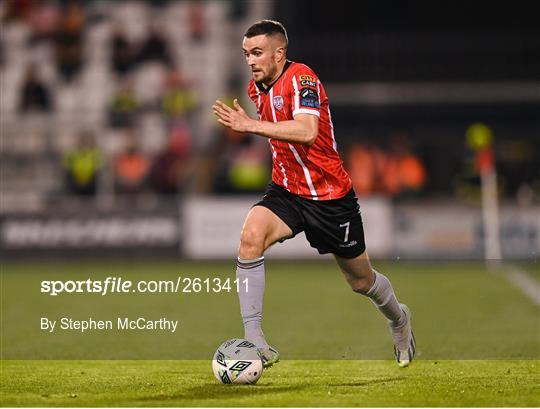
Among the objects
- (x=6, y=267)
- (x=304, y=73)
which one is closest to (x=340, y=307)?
(x=304, y=73)

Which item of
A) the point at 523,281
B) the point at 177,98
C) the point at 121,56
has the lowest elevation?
the point at 523,281

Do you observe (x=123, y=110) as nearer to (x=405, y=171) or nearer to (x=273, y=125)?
(x=405, y=171)

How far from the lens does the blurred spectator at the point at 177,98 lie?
22469 millimetres

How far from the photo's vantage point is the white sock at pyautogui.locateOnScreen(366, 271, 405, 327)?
8.22m

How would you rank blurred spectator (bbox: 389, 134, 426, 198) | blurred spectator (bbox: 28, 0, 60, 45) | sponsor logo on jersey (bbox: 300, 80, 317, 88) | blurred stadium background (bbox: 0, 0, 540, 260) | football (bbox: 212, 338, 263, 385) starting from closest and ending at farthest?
football (bbox: 212, 338, 263, 385) → sponsor logo on jersey (bbox: 300, 80, 317, 88) → blurred stadium background (bbox: 0, 0, 540, 260) → blurred spectator (bbox: 389, 134, 426, 198) → blurred spectator (bbox: 28, 0, 60, 45)

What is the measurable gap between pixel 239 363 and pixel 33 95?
16.6m

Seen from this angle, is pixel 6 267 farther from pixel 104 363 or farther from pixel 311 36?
pixel 104 363

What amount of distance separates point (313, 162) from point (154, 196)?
43.4 ft

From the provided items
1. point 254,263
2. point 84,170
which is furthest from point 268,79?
point 84,170

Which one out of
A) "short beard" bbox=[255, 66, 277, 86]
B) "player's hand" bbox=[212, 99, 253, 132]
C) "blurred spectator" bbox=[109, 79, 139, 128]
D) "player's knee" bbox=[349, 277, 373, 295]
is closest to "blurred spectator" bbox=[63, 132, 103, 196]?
"blurred spectator" bbox=[109, 79, 139, 128]

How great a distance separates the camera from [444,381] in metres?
7.67

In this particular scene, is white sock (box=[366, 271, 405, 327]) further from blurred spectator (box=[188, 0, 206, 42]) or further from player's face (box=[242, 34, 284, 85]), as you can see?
blurred spectator (box=[188, 0, 206, 42])

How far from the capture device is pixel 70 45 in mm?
23891

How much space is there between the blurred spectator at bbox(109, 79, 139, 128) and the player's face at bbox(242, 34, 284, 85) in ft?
50.0
